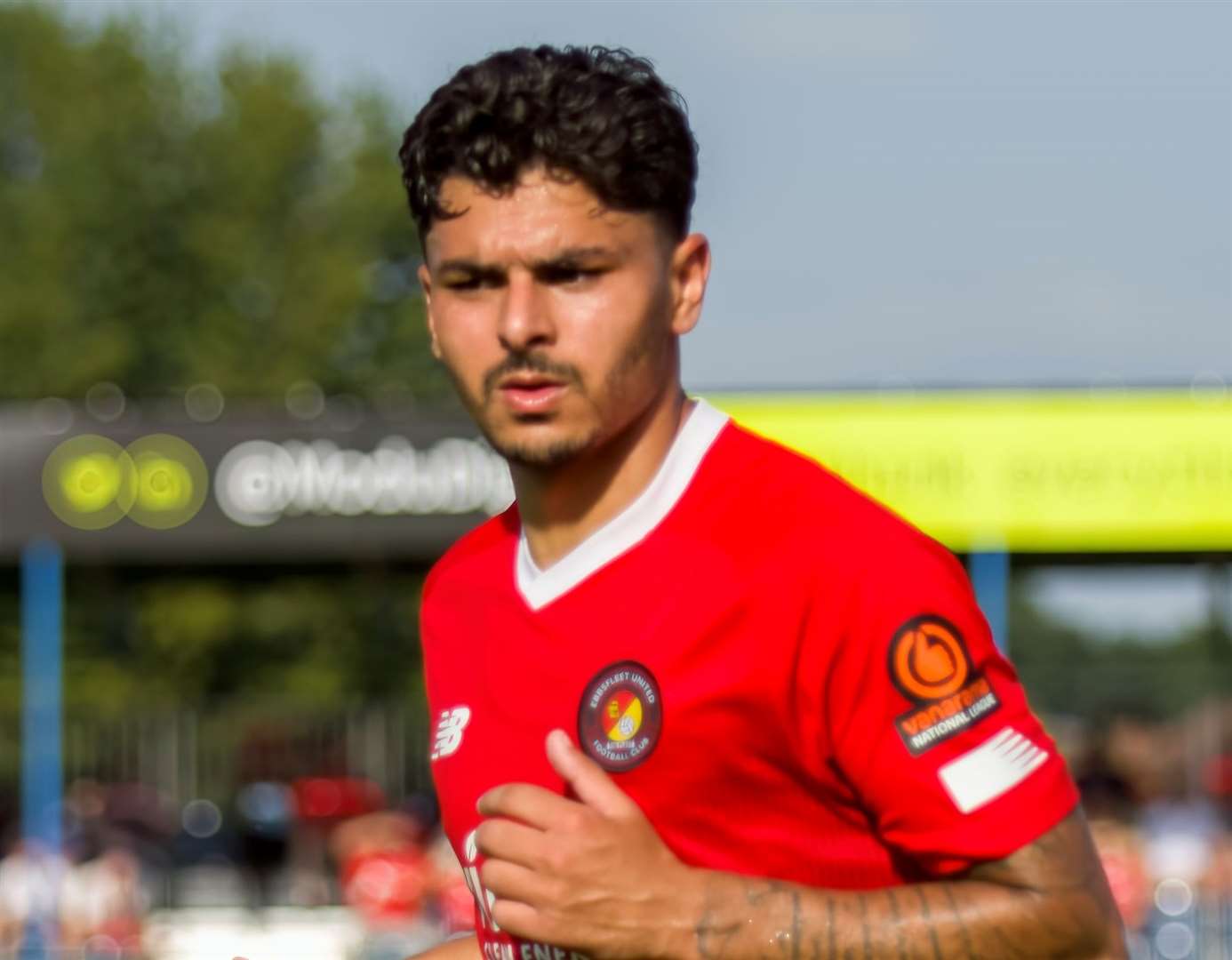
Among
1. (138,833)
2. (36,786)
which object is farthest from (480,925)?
(138,833)

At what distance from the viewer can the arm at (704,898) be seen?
257 cm

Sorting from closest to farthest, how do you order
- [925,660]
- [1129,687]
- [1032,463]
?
[925,660] < [1032,463] < [1129,687]

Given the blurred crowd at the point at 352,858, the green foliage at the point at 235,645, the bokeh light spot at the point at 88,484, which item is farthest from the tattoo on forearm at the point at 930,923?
the green foliage at the point at 235,645

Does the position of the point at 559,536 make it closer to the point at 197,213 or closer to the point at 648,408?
the point at 648,408

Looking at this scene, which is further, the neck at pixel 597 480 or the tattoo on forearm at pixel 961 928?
the neck at pixel 597 480

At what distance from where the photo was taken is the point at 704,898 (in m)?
2.64

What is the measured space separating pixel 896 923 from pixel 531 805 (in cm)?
44

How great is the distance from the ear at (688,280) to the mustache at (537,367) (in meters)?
0.18

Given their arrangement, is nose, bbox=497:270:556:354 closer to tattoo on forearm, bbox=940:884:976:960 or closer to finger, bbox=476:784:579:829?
finger, bbox=476:784:579:829

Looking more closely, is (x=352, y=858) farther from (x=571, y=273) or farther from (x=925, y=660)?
(x=925, y=660)

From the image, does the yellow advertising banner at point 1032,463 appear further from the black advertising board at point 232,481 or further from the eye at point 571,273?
the eye at point 571,273

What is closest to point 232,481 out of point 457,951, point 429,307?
point 457,951

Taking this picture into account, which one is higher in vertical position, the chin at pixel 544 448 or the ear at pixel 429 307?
the ear at pixel 429 307

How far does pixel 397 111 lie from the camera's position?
50094mm
